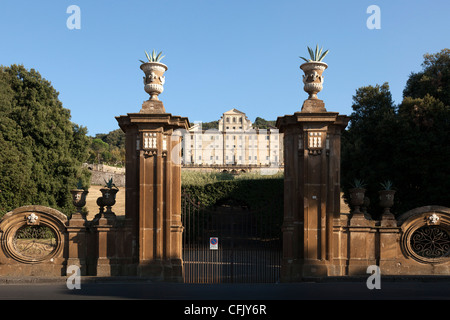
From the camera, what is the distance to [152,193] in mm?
10023

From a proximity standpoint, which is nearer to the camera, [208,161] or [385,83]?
[385,83]

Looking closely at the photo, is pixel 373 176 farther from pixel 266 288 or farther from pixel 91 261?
pixel 91 261

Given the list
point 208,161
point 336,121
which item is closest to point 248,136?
point 208,161

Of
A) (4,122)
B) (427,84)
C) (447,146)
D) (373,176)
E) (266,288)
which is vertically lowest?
(266,288)

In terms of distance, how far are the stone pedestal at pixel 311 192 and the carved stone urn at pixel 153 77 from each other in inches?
137

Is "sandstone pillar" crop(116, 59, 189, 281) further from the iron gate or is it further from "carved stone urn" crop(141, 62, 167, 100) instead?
the iron gate

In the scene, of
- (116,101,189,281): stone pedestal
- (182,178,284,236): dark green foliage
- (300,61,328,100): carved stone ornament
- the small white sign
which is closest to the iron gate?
the small white sign

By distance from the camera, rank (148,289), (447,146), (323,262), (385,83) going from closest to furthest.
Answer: (148,289)
(323,262)
(447,146)
(385,83)

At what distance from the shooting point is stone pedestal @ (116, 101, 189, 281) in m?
9.95

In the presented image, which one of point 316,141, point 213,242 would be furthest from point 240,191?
point 316,141

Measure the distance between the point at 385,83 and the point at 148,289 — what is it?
19.5 meters
